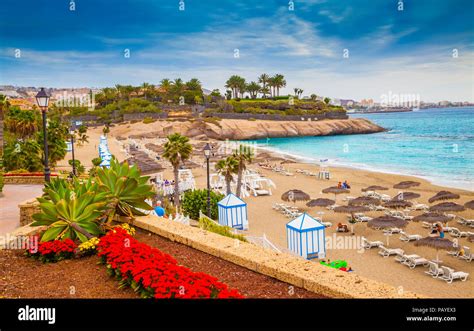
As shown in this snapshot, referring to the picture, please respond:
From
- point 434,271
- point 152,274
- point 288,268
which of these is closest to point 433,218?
point 434,271

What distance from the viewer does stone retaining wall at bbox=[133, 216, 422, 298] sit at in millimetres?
5273

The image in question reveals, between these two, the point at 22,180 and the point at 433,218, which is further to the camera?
the point at 22,180

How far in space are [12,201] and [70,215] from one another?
8.90m

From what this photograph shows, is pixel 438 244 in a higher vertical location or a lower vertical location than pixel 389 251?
higher

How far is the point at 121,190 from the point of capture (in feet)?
30.1

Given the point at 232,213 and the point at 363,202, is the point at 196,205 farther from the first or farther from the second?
the point at 363,202

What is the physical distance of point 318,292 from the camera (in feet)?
18.1

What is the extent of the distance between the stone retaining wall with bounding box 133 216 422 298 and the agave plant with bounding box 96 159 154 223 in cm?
109

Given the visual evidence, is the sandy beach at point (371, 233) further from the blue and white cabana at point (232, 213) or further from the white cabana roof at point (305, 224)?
the white cabana roof at point (305, 224)

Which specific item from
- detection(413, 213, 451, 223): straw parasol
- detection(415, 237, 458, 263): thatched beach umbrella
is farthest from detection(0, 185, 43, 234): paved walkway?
detection(413, 213, 451, 223): straw parasol

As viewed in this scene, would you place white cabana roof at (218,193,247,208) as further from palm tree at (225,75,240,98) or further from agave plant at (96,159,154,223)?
palm tree at (225,75,240,98)
